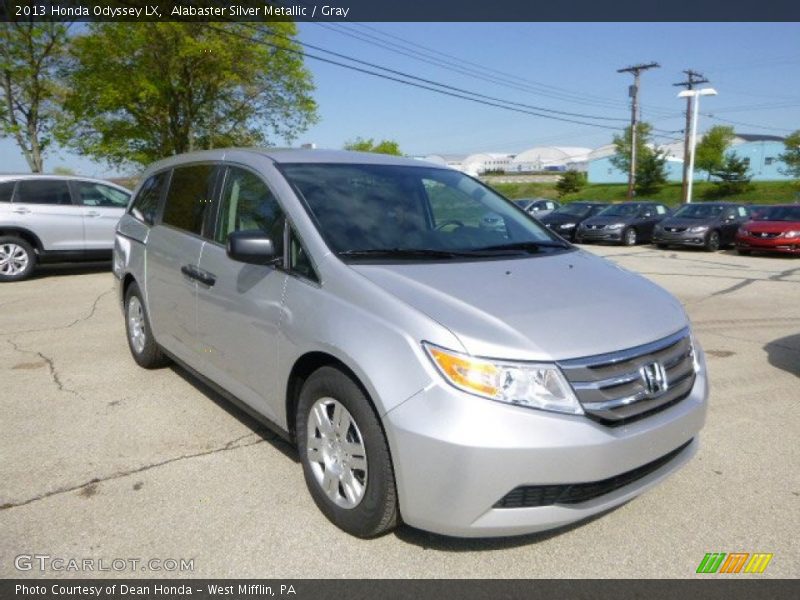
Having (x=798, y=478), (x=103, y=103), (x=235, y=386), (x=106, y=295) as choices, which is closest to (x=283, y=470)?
(x=235, y=386)

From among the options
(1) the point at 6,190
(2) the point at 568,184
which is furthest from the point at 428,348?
(2) the point at 568,184

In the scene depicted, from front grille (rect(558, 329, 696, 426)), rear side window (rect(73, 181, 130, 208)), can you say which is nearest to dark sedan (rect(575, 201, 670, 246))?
rear side window (rect(73, 181, 130, 208))

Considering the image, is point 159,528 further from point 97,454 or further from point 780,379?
point 780,379

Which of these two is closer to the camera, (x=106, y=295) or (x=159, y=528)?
(x=159, y=528)

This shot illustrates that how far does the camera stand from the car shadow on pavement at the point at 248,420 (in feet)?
11.9

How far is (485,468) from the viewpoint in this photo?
7.32ft

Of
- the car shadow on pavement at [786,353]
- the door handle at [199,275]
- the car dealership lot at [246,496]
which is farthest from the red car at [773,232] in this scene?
the door handle at [199,275]

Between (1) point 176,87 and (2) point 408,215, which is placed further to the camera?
(1) point 176,87

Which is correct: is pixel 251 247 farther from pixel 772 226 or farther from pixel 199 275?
pixel 772 226

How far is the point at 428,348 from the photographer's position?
234cm

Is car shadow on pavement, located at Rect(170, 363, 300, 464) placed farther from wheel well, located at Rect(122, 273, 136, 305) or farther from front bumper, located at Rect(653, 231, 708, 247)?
front bumper, located at Rect(653, 231, 708, 247)

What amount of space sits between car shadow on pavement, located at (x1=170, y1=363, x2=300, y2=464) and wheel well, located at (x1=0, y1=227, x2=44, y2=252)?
689 centimetres

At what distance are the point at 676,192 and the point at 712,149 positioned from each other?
1218 cm

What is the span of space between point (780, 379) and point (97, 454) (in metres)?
5.22
